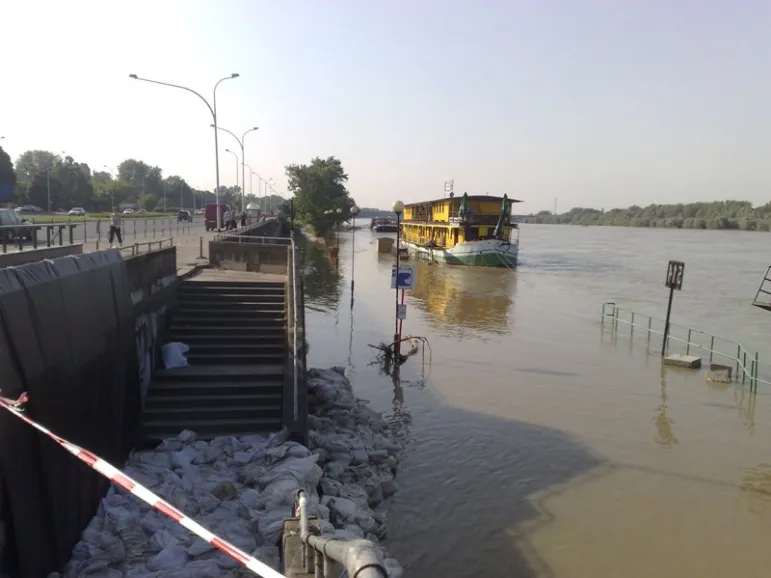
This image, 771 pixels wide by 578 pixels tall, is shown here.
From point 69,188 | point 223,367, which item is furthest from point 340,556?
point 69,188

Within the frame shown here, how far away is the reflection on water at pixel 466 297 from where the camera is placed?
2600 cm

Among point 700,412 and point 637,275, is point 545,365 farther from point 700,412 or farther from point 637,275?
point 637,275

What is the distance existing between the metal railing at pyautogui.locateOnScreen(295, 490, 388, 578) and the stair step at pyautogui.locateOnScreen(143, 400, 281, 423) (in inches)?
277

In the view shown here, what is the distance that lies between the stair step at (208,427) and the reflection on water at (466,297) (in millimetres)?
14251

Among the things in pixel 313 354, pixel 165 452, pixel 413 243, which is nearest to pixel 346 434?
pixel 165 452

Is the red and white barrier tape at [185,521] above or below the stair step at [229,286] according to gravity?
above

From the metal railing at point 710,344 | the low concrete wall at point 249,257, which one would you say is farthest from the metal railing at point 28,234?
the metal railing at point 710,344

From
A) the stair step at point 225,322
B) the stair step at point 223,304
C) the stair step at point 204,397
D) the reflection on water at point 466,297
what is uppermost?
the stair step at point 223,304

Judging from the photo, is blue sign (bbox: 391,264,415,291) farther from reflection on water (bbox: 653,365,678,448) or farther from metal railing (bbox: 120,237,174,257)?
reflection on water (bbox: 653,365,678,448)

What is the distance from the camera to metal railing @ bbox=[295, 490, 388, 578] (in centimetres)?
260

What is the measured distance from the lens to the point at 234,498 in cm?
807

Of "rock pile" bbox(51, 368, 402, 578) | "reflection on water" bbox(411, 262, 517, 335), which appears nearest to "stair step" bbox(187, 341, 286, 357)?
"rock pile" bbox(51, 368, 402, 578)

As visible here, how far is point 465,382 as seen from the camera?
1639cm

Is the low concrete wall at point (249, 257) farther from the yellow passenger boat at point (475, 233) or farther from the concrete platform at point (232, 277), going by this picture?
the yellow passenger boat at point (475, 233)
